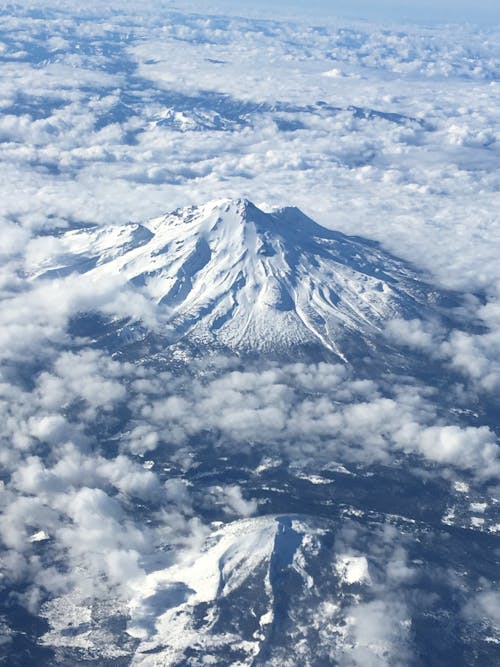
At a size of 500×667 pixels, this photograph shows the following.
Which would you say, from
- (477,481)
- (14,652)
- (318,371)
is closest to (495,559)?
(477,481)

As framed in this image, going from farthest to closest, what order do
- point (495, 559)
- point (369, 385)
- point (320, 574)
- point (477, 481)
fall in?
1. point (369, 385)
2. point (477, 481)
3. point (495, 559)
4. point (320, 574)

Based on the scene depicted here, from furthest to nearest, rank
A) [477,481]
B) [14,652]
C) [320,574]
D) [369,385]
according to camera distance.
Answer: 1. [369,385]
2. [477,481]
3. [320,574]
4. [14,652]

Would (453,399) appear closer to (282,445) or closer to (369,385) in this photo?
(369,385)

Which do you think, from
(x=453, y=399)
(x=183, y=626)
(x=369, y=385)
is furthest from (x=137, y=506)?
(x=453, y=399)

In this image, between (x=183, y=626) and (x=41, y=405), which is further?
(x=41, y=405)

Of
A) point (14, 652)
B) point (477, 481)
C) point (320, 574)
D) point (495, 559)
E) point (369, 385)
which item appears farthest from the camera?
point (369, 385)

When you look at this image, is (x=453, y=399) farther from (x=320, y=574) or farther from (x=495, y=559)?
(x=320, y=574)

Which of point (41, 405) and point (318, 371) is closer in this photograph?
point (41, 405)

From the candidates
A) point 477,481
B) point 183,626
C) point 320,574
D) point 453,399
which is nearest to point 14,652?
point 183,626

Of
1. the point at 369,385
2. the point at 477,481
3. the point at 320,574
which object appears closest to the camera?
the point at 320,574

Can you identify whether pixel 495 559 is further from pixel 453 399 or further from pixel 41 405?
pixel 41 405
